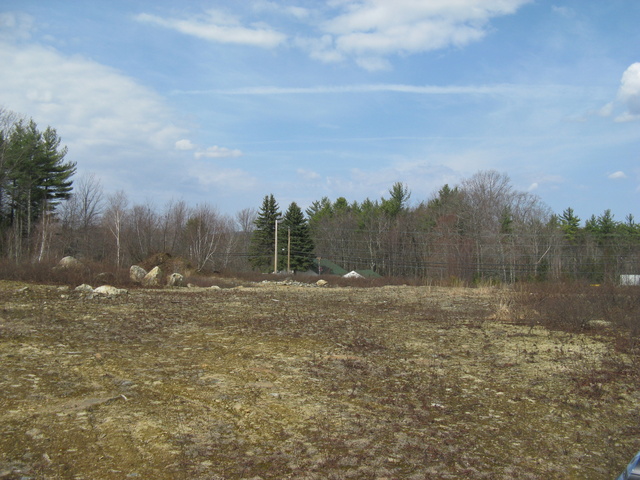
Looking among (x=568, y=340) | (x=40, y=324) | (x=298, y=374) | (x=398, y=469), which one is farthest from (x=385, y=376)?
(x=40, y=324)

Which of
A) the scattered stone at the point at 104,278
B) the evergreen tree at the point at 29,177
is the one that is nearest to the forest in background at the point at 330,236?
the evergreen tree at the point at 29,177

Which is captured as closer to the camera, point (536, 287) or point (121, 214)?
point (536, 287)

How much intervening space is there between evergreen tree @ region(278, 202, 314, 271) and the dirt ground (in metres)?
40.9

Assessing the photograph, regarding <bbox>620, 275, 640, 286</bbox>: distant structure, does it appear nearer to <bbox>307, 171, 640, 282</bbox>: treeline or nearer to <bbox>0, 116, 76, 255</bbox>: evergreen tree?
<bbox>307, 171, 640, 282</bbox>: treeline

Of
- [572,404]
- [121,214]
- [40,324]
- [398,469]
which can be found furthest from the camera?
[121,214]

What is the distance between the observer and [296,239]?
166ft

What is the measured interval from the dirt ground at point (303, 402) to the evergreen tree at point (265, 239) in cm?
4056

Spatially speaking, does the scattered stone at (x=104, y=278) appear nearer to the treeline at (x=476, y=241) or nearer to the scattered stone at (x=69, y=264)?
the scattered stone at (x=69, y=264)

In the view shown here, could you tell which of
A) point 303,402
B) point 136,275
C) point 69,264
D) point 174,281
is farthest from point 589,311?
point 69,264

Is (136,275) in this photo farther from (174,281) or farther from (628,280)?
(628,280)

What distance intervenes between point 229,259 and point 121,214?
37.2ft

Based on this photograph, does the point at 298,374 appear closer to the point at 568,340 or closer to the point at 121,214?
the point at 568,340

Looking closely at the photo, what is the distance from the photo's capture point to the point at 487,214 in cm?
4769

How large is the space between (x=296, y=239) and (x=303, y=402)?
4613cm
